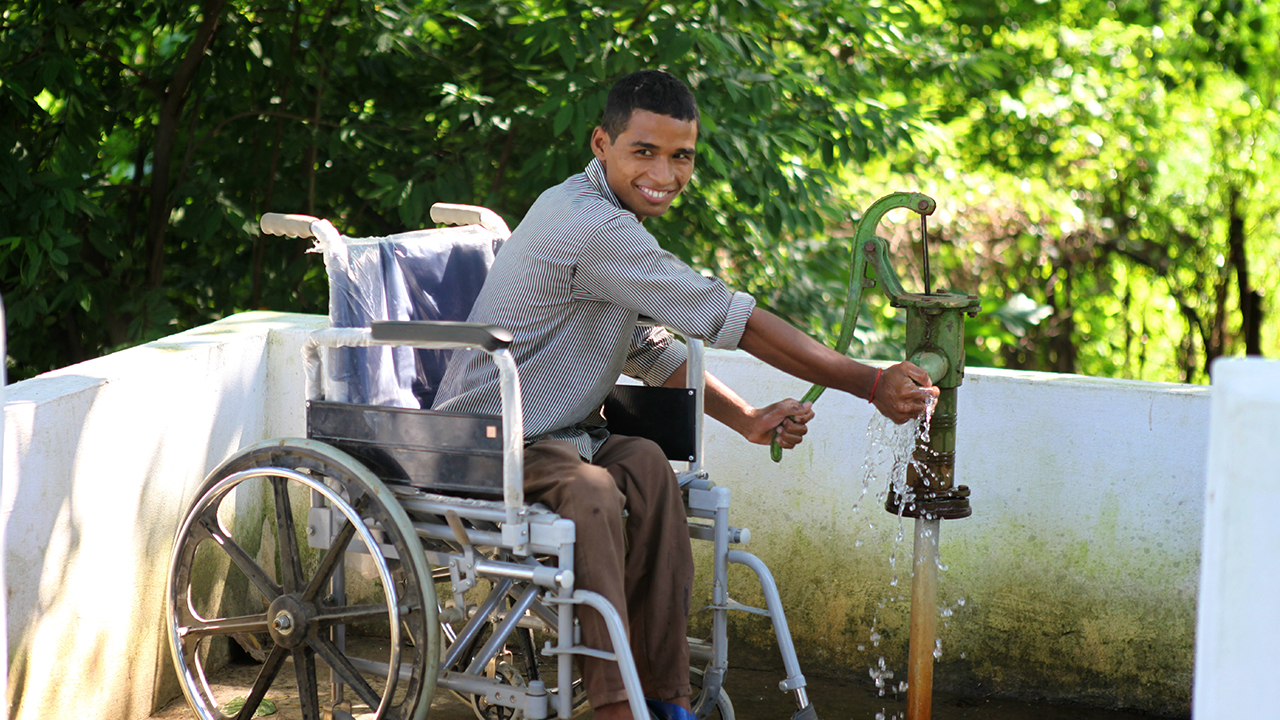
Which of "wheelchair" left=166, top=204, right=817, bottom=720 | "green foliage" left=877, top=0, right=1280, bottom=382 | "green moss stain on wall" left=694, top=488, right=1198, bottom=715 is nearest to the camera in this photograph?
"wheelchair" left=166, top=204, right=817, bottom=720

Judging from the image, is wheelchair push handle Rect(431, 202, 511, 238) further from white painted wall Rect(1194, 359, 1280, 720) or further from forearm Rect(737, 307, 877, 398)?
white painted wall Rect(1194, 359, 1280, 720)

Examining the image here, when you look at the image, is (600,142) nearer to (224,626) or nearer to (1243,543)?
(224,626)

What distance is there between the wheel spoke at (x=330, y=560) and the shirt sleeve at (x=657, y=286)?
635 millimetres

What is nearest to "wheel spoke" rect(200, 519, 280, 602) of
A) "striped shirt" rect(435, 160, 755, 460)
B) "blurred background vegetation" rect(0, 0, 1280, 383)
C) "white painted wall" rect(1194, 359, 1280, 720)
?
"striped shirt" rect(435, 160, 755, 460)

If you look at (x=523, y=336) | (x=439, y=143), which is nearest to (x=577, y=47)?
(x=439, y=143)

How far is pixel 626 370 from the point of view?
2.76m

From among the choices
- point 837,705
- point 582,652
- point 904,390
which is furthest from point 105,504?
point 837,705

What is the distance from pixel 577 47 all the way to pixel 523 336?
5.58ft

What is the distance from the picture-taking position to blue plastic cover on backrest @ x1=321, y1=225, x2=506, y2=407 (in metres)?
2.40

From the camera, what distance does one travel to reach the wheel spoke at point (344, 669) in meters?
2.22

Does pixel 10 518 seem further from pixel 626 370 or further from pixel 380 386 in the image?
pixel 626 370

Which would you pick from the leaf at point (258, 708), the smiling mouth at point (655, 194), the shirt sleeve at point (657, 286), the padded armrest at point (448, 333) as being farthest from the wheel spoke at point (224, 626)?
the smiling mouth at point (655, 194)

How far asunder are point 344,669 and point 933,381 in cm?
121

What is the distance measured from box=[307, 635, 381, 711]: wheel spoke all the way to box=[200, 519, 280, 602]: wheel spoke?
0.12 metres
